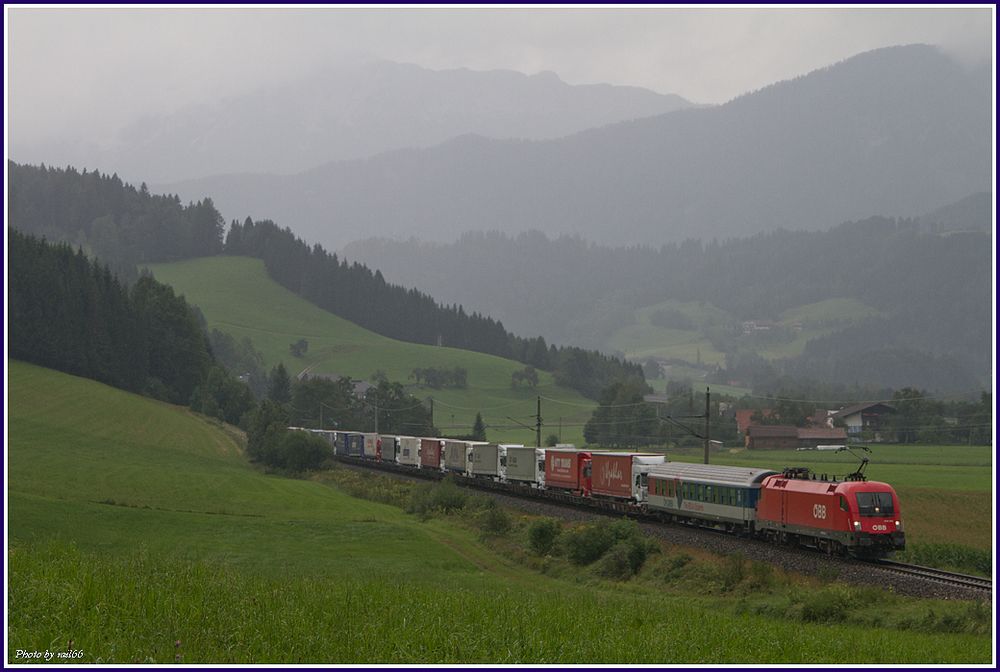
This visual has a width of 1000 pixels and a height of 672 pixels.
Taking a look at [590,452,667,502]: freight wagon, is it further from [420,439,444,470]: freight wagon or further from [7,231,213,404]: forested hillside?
[7,231,213,404]: forested hillside

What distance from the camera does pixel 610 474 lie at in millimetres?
66250

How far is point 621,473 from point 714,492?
505 inches

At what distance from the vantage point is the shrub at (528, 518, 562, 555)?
55219mm

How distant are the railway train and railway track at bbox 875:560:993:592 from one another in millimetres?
1093

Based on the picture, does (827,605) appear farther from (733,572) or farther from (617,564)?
(617,564)

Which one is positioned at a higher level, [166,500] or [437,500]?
[166,500]

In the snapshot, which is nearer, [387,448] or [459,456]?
[459,456]

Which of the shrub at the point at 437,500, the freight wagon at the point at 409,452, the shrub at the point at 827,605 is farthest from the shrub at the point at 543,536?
the freight wagon at the point at 409,452

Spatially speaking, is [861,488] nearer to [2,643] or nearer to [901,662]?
[901,662]

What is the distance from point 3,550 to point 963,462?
339ft

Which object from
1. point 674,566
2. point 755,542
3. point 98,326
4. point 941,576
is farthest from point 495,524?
point 98,326

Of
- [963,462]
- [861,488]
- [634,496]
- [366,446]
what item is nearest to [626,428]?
[366,446]

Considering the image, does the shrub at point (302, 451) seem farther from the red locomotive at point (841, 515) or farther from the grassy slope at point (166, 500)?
the red locomotive at point (841, 515)

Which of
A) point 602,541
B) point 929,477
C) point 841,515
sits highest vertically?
point 841,515
